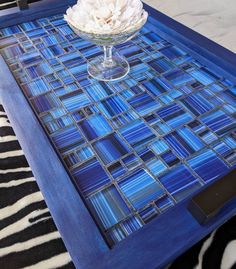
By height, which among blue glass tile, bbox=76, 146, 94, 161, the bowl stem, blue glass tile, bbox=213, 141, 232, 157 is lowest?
blue glass tile, bbox=213, 141, 232, 157

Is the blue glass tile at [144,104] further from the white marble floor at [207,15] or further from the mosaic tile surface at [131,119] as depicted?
the white marble floor at [207,15]

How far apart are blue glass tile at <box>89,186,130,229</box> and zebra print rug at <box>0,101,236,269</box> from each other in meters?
0.10

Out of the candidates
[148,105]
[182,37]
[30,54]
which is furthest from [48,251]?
[182,37]

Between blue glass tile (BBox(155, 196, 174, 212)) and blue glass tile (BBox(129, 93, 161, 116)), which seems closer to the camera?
blue glass tile (BBox(155, 196, 174, 212))

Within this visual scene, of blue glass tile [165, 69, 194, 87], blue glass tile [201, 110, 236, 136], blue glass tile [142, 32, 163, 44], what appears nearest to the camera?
blue glass tile [201, 110, 236, 136]

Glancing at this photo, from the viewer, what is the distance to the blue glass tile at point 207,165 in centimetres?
57

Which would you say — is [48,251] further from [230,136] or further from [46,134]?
[230,136]

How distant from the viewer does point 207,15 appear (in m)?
1.21

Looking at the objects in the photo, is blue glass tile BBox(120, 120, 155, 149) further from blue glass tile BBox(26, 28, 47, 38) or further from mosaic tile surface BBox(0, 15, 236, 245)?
blue glass tile BBox(26, 28, 47, 38)

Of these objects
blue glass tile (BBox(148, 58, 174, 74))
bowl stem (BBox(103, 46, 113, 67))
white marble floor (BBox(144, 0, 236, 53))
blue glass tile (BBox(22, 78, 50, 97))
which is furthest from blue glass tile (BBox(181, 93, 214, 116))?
white marble floor (BBox(144, 0, 236, 53))

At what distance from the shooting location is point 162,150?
0.61 m

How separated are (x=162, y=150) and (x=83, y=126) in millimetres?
179

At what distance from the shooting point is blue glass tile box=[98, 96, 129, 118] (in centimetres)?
68

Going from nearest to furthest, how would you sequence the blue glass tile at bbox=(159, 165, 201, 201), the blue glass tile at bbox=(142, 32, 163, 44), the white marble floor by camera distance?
the blue glass tile at bbox=(159, 165, 201, 201)
the blue glass tile at bbox=(142, 32, 163, 44)
the white marble floor
